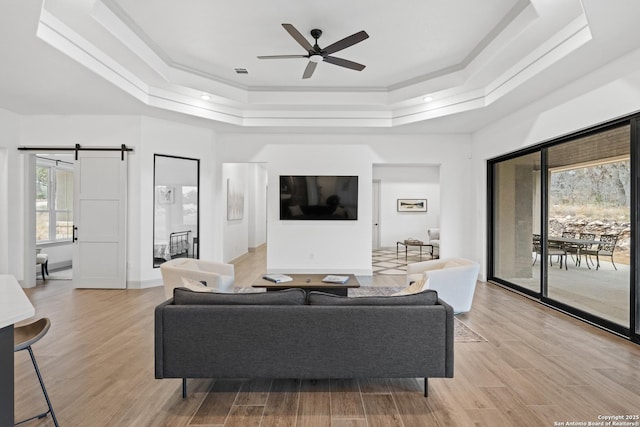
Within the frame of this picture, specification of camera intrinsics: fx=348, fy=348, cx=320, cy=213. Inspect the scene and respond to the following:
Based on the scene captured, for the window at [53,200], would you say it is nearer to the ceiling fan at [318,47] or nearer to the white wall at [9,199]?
the white wall at [9,199]

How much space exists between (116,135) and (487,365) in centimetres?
612

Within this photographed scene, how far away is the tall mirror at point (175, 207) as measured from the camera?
598 cm

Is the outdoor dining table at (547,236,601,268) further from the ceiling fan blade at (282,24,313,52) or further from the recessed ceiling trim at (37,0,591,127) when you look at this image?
the ceiling fan blade at (282,24,313,52)

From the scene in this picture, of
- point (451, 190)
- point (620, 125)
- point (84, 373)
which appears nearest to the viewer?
point (84, 373)

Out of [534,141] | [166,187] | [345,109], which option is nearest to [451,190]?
[534,141]

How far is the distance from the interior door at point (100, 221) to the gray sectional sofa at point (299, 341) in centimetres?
413

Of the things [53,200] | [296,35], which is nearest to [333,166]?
[296,35]

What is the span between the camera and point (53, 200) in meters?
7.59

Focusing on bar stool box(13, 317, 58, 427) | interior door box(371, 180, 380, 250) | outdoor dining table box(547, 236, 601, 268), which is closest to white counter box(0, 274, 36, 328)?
bar stool box(13, 317, 58, 427)

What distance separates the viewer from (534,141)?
485 centimetres

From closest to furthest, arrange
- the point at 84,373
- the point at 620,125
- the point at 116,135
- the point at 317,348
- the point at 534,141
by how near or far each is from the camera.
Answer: the point at 317,348 → the point at 84,373 → the point at 620,125 → the point at 534,141 → the point at 116,135

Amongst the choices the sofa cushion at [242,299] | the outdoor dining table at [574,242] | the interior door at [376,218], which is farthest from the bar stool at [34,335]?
the interior door at [376,218]

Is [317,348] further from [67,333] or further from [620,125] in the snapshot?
[620,125]

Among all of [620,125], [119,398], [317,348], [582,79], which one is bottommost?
[119,398]
